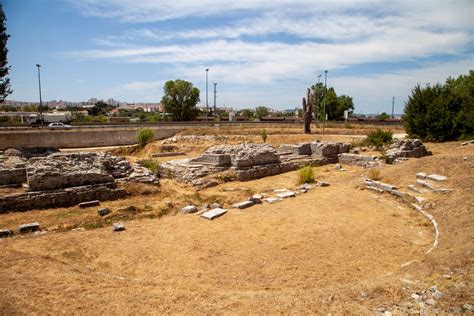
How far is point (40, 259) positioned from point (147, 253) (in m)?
2.21

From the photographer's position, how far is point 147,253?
24.4 feet

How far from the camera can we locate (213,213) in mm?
→ 10109

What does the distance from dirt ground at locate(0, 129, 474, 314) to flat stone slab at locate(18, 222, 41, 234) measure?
542 mm

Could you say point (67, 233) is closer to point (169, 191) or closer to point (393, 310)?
point (169, 191)

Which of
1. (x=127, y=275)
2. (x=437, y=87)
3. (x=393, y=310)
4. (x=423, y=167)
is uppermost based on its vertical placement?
(x=437, y=87)

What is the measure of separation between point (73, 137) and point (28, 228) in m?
22.6

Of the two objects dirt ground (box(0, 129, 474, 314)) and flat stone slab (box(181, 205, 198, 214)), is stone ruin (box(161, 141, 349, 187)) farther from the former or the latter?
flat stone slab (box(181, 205, 198, 214))

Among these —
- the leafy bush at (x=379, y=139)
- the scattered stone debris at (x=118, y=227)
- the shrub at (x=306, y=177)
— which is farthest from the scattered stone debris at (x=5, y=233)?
the leafy bush at (x=379, y=139)

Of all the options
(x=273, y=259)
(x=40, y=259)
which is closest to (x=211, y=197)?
(x=273, y=259)

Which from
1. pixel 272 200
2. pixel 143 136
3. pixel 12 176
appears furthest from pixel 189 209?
pixel 143 136

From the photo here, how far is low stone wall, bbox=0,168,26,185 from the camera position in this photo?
12.5 metres

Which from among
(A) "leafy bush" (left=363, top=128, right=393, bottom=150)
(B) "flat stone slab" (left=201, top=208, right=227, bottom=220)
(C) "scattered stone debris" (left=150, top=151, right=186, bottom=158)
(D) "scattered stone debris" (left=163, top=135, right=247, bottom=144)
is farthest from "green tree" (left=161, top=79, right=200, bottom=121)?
(B) "flat stone slab" (left=201, top=208, right=227, bottom=220)

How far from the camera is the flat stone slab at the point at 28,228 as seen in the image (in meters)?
9.06

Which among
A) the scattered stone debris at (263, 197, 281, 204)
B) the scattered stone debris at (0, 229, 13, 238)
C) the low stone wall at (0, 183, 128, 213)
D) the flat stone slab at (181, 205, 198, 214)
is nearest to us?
the scattered stone debris at (0, 229, 13, 238)
